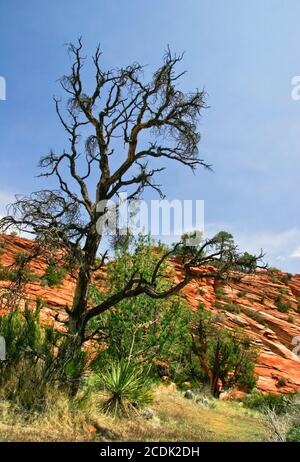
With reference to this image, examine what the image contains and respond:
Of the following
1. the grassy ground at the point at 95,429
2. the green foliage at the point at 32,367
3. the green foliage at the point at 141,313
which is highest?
the green foliage at the point at 141,313

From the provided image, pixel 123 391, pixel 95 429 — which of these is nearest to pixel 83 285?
pixel 123 391

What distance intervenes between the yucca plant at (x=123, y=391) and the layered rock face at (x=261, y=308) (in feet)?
51.4

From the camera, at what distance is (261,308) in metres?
51.3

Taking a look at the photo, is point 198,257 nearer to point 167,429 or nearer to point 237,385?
point 167,429

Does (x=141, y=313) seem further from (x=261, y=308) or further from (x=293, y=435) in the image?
(x=261, y=308)

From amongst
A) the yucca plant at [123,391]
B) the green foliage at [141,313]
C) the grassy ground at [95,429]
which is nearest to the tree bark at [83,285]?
the yucca plant at [123,391]

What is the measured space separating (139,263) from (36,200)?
1043cm

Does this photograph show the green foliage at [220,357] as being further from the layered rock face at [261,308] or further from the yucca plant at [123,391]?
the yucca plant at [123,391]

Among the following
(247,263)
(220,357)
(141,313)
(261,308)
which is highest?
(261,308)

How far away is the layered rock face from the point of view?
109ft

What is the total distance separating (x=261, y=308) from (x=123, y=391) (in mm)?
44045

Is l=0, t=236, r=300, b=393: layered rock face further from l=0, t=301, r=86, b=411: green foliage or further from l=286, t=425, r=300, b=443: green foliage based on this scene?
l=286, t=425, r=300, b=443: green foliage

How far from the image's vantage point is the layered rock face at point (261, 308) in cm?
→ 3328
